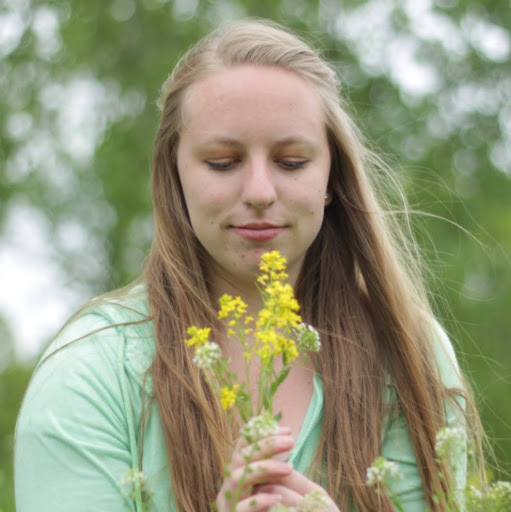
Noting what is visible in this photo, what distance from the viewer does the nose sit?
304 cm

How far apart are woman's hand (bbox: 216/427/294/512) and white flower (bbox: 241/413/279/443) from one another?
94 mm

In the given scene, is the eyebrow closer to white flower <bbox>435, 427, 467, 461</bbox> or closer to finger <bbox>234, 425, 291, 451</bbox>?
finger <bbox>234, 425, 291, 451</bbox>

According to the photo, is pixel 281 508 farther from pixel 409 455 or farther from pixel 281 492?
pixel 409 455

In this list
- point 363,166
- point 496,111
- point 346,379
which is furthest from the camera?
point 496,111

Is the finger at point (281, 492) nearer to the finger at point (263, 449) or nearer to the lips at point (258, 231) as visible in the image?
the finger at point (263, 449)

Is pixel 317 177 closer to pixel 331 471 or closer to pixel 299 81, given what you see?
pixel 299 81

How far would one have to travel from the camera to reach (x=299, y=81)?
3.35 metres

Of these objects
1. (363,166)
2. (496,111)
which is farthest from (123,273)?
(363,166)

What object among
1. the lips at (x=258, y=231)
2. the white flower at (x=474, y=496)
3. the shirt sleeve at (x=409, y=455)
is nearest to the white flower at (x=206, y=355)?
the white flower at (x=474, y=496)

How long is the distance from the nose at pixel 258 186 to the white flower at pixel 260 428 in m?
1.22

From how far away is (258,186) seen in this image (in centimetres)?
304

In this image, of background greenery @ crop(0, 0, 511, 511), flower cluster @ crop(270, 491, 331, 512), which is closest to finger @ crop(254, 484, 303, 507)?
flower cluster @ crop(270, 491, 331, 512)

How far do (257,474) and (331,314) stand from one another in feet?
5.07

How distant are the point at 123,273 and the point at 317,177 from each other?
1050 centimetres
